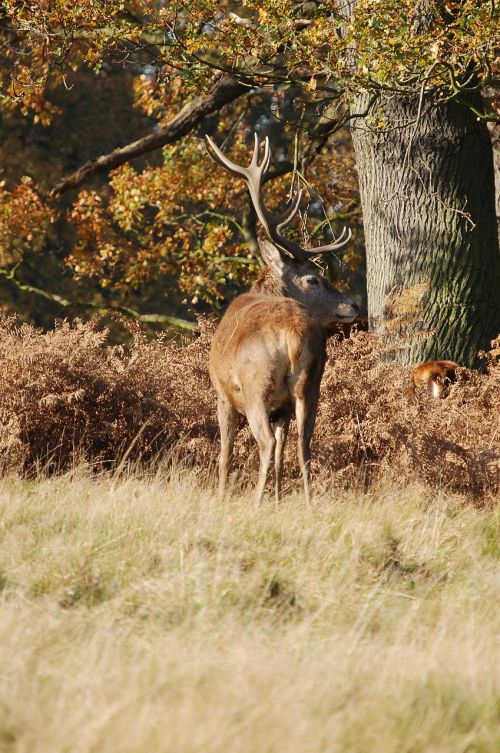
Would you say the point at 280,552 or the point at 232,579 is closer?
the point at 232,579

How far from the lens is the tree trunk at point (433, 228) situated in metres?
11.3

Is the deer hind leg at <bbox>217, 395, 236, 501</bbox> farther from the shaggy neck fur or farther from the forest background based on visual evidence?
the forest background

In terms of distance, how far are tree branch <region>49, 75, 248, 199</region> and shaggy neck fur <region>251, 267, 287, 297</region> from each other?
3.72 metres

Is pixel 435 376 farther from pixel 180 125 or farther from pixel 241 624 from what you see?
pixel 241 624

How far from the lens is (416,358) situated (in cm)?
1127

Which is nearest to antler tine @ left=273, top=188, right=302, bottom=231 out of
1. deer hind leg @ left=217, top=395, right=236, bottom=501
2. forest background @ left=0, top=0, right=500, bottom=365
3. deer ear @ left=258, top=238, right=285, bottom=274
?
deer ear @ left=258, top=238, right=285, bottom=274

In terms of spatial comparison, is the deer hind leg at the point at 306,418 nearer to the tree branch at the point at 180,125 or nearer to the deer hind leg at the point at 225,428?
the deer hind leg at the point at 225,428

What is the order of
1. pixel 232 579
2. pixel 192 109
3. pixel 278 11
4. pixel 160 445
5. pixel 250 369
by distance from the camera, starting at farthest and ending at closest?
1. pixel 192 109
2. pixel 278 11
3. pixel 160 445
4. pixel 250 369
5. pixel 232 579

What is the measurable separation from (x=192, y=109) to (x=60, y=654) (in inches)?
398

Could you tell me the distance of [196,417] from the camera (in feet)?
32.0

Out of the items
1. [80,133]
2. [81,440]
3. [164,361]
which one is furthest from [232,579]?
[80,133]

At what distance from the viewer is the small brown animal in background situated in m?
10.1

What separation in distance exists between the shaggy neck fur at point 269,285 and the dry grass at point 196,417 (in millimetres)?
742

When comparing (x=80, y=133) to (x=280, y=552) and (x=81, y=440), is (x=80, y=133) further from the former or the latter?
(x=280, y=552)
